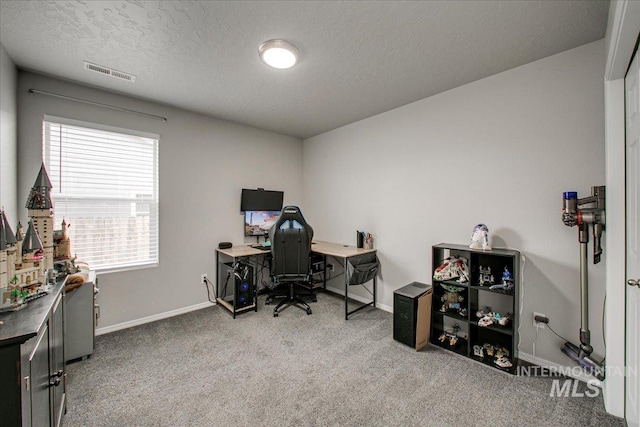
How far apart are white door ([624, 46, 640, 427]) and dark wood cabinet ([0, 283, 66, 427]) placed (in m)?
2.74

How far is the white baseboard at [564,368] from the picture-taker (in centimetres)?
198

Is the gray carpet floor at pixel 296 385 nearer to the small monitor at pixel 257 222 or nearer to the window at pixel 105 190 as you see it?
the window at pixel 105 190

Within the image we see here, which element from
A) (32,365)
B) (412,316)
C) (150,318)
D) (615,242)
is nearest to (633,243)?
(615,242)

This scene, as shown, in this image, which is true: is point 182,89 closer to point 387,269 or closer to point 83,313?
point 83,313

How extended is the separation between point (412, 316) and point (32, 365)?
8.16ft

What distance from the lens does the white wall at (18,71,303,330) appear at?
8.16 ft

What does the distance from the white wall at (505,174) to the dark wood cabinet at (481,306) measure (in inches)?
6.8

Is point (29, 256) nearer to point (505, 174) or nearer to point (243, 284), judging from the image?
point (243, 284)

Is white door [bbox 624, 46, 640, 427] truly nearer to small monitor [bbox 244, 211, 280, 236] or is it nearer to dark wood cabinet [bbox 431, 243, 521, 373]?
dark wood cabinet [bbox 431, 243, 521, 373]

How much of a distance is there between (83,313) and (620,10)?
4090 millimetres

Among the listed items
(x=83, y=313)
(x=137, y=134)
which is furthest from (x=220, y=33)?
(x=83, y=313)

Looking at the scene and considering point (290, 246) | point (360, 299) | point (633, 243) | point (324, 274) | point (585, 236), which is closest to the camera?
point (633, 243)

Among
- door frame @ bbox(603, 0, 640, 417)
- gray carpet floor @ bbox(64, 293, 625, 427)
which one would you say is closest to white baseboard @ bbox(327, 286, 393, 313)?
gray carpet floor @ bbox(64, 293, 625, 427)

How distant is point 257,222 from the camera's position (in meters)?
4.09
